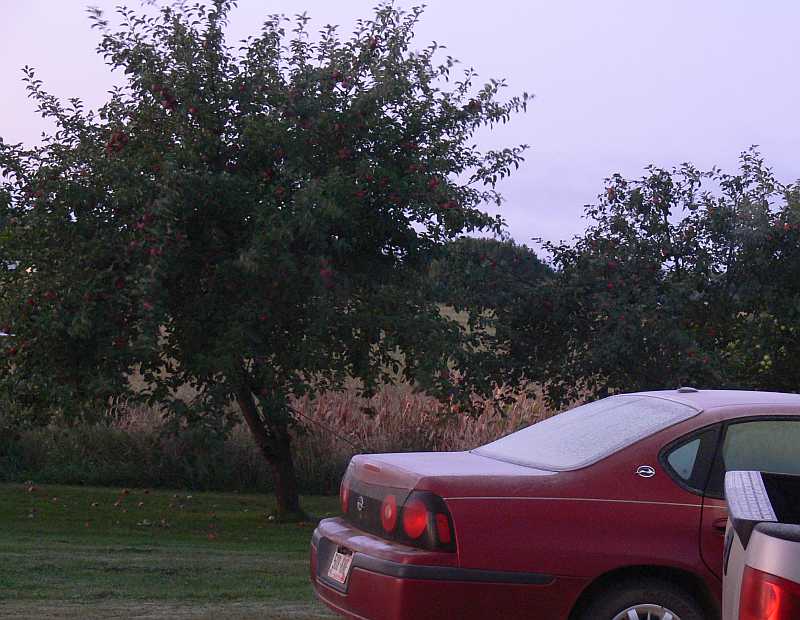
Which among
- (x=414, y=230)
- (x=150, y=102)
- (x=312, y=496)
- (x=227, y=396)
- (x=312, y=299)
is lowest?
(x=312, y=496)

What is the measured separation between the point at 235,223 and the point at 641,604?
26.3 ft

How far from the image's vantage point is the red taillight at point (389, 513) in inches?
233

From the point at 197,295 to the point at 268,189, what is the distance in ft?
4.38

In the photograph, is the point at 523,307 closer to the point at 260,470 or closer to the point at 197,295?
the point at 197,295

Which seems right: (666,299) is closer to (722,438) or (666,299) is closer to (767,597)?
(722,438)

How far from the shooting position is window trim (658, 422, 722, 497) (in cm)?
592

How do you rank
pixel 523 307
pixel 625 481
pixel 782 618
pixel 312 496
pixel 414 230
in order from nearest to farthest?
pixel 782 618 < pixel 625 481 < pixel 414 230 < pixel 523 307 < pixel 312 496

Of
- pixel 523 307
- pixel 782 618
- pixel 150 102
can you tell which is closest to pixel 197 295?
pixel 150 102

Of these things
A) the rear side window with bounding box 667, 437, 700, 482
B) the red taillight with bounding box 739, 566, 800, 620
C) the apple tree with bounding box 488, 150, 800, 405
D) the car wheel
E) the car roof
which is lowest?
the car wheel

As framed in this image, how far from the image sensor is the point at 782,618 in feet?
9.78

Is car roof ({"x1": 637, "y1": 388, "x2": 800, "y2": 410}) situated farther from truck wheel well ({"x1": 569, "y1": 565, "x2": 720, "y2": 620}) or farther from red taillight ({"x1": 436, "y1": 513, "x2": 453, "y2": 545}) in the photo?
red taillight ({"x1": 436, "y1": 513, "x2": 453, "y2": 545})

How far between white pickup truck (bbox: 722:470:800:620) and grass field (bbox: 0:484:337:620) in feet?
15.2

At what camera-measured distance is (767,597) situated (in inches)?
119

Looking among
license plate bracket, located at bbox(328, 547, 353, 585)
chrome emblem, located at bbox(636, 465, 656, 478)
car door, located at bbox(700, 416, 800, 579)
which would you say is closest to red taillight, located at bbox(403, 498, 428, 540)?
license plate bracket, located at bbox(328, 547, 353, 585)
